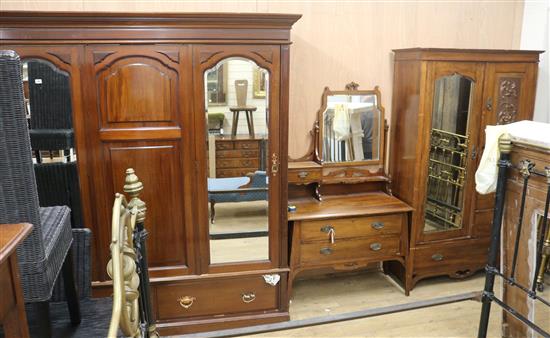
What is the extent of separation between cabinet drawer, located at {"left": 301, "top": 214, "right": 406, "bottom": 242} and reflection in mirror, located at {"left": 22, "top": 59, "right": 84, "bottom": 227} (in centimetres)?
139

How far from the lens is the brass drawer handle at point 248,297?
8.95 ft

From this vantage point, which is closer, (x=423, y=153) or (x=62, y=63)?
(x=62, y=63)

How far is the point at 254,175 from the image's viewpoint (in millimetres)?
2621

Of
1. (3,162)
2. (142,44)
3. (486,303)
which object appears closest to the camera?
(3,162)

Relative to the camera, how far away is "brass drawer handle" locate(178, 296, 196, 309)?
105 inches

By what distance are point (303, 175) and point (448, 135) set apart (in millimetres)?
1066

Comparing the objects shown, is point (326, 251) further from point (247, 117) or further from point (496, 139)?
point (496, 139)

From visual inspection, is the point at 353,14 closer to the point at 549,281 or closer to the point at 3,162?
the point at 549,281

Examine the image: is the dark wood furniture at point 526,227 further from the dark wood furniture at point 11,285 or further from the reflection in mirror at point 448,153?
the dark wood furniture at point 11,285

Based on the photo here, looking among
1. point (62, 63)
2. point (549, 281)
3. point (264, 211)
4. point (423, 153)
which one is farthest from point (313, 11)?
point (549, 281)

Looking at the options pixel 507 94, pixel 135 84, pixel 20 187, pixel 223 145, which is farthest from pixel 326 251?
pixel 20 187

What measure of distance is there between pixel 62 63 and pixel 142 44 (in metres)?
0.42

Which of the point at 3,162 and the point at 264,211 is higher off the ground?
the point at 3,162

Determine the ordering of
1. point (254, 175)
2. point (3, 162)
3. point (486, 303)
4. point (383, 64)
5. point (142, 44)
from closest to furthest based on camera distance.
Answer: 1. point (3, 162)
2. point (486, 303)
3. point (142, 44)
4. point (254, 175)
5. point (383, 64)
